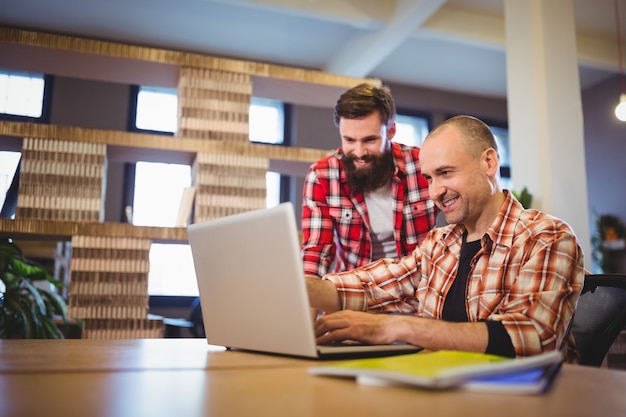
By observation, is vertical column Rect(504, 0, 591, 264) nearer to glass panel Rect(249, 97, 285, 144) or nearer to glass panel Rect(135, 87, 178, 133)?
glass panel Rect(249, 97, 285, 144)

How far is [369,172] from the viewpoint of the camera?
2012mm

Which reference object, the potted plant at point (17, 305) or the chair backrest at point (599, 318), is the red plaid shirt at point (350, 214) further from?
the potted plant at point (17, 305)

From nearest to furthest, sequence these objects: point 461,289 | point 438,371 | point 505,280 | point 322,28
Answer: point 438,371 → point 505,280 → point 461,289 → point 322,28

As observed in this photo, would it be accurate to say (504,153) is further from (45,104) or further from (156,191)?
(45,104)

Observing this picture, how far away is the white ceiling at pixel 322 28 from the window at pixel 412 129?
0.84 metres

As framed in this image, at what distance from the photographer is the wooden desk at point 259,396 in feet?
1.85

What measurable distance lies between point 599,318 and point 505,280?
226mm

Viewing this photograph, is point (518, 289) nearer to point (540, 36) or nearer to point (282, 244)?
point (282, 244)

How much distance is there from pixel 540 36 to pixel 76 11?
151 inches

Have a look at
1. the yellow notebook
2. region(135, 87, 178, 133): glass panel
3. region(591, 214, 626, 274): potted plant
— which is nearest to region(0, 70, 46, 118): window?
region(135, 87, 178, 133): glass panel

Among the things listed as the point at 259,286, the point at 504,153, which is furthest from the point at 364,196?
the point at 504,153

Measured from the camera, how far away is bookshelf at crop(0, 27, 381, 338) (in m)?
2.77

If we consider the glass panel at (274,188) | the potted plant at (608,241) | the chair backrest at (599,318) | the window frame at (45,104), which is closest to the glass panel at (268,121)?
the glass panel at (274,188)

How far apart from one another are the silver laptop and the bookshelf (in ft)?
5.79
